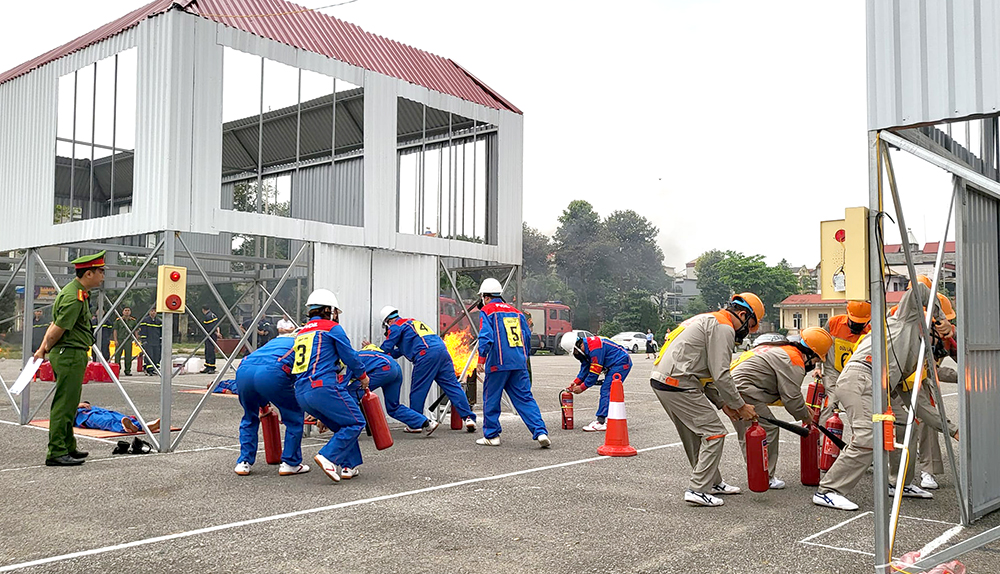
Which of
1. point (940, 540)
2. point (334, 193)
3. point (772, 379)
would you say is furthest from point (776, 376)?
point (334, 193)

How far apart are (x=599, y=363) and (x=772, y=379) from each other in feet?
13.8

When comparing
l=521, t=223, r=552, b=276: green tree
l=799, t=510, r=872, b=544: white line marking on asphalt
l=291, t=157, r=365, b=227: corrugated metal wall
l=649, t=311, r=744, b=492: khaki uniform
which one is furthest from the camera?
l=521, t=223, r=552, b=276: green tree

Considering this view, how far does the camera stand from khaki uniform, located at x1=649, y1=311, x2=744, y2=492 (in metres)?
6.86

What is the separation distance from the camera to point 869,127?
5086mm

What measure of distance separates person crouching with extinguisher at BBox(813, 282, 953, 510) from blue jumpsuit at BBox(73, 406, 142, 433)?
29.0 ft

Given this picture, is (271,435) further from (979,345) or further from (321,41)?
(979,345)

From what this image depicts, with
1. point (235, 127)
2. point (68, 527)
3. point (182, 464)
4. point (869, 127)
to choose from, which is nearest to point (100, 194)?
point (235, 127)

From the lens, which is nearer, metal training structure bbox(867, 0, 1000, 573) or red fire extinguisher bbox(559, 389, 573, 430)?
metal training structure bbox(867, 0, 1000, 573)

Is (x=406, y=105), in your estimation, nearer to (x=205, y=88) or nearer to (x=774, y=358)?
(x=205, y=88)

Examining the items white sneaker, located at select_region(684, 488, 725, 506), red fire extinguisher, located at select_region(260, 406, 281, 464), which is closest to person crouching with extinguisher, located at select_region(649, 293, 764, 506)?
white sneaker, located at select_region(684, 488, 725, 506)

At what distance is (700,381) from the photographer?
23.6 feet

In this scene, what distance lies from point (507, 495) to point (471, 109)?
830cm

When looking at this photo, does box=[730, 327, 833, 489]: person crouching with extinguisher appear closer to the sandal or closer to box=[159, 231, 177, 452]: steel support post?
box=[159, 231, 177, 452]: steel support post

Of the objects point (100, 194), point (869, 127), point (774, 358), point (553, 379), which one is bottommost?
point (553, 379)
